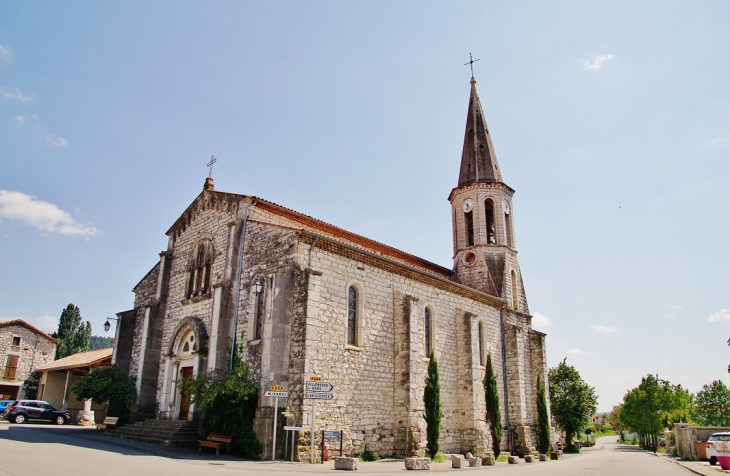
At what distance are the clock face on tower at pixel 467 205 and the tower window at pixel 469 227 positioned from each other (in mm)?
259

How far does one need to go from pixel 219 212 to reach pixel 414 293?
30.0ft

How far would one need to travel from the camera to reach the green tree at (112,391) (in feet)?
68.1

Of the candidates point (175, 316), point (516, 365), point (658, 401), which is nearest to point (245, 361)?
point (175, 316)

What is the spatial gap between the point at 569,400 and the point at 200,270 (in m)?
29.4

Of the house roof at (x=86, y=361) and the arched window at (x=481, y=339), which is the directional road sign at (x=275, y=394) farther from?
the house roof at (x=86, y=361)

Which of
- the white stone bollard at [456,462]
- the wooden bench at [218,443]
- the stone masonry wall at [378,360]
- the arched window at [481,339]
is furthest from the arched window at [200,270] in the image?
the arched window at [481,339]

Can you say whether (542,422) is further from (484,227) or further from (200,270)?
(200,270)

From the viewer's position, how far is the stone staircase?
16781 mm

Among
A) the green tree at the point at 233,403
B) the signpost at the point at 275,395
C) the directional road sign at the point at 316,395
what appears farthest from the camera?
the green tree at the point at 233,403

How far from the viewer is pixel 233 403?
15531 mm

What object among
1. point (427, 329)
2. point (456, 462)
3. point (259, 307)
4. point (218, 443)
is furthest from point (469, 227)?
point (218, 443)

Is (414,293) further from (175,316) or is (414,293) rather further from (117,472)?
(117,472)

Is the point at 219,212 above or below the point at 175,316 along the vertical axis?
above

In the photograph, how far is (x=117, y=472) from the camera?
9672mm
